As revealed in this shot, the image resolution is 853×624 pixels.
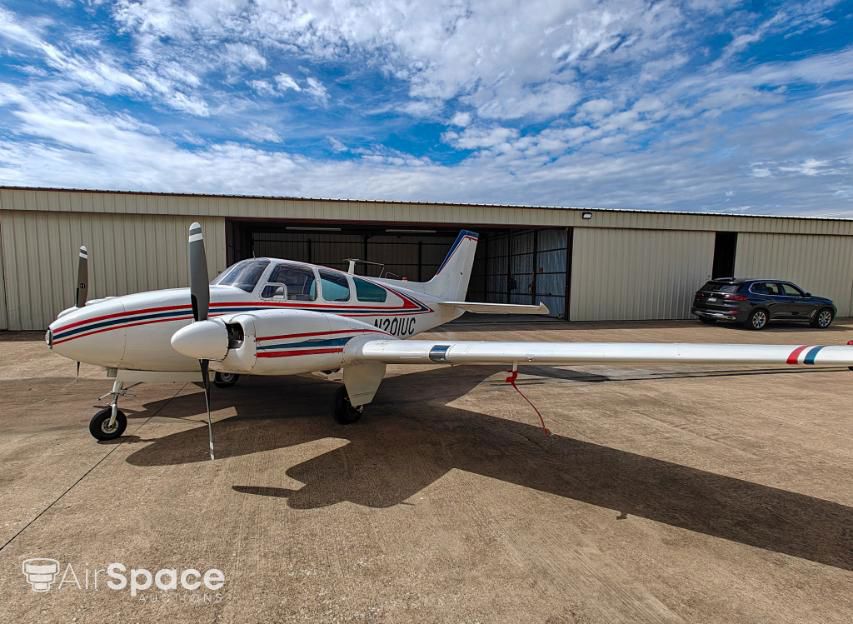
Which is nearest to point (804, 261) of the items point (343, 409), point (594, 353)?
point (594, 353)

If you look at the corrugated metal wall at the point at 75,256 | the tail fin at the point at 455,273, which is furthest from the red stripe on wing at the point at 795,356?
the corrugated metal wall at the point at 75,256

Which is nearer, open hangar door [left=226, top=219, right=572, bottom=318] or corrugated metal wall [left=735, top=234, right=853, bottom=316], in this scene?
corrugated metal wall [left=735, top=234, right=853, bottom=316]

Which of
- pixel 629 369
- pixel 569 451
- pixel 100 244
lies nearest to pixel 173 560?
pixel 569 451

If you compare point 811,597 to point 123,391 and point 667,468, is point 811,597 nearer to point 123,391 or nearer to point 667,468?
point 667,468

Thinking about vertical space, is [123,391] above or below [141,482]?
above

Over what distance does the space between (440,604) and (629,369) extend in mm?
8160

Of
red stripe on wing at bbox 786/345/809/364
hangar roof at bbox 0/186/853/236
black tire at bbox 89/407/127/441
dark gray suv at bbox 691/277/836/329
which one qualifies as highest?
hangar roof at bbox 0/186/853/236

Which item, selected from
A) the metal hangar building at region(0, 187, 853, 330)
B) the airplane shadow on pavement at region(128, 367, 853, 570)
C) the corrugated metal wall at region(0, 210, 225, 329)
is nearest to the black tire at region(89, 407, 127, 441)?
the airplane shadow on pavement at region(128, 367, 853, 570)

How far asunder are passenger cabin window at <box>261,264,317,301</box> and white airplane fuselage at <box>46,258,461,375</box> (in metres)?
0.09

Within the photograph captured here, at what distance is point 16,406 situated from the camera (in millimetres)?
6094

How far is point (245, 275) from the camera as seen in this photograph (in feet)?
19.1

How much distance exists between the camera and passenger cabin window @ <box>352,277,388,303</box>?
272 inches

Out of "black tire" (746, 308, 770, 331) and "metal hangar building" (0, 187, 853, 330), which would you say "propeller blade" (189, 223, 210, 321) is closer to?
"metal hangar building" (0, 187, 853, 330)

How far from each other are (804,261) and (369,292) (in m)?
21.4
